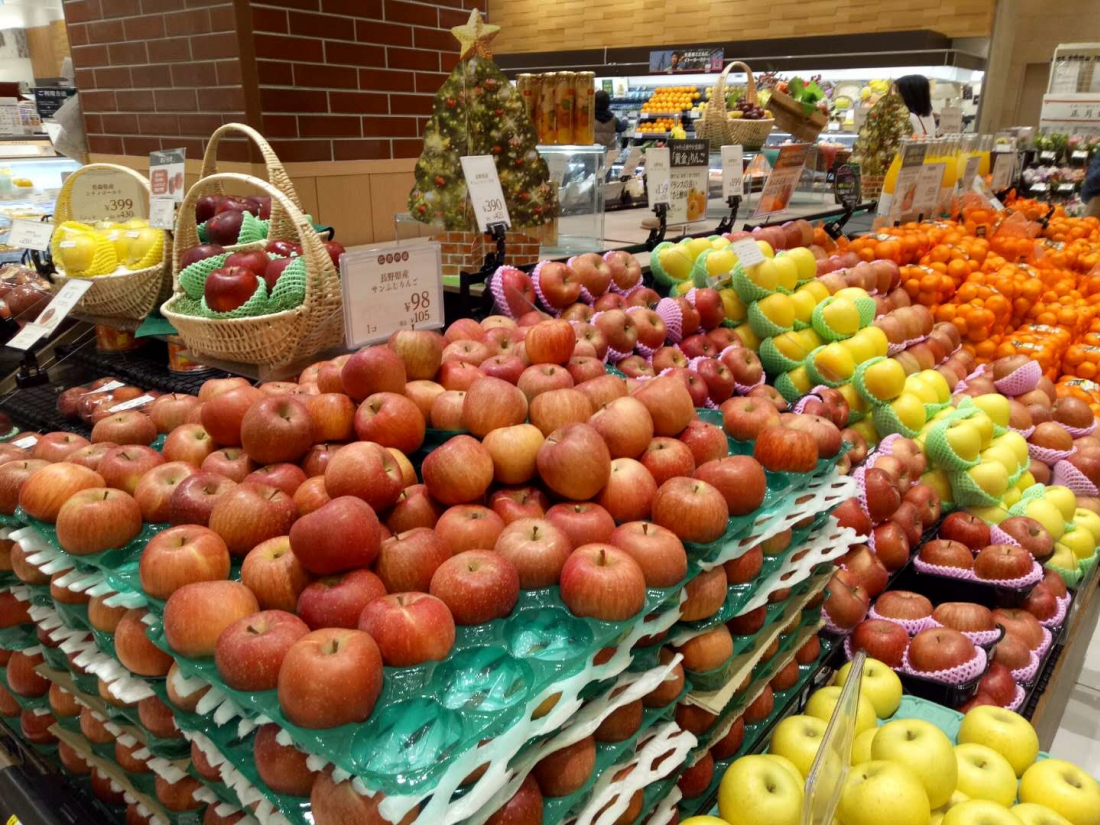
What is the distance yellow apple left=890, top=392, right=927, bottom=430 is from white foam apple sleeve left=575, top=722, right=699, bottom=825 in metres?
1.59

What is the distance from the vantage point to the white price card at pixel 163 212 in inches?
88.6

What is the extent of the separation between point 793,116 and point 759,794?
3760mm

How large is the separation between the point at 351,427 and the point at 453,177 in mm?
1314

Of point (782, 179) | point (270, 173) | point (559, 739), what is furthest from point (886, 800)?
point (782, 179)

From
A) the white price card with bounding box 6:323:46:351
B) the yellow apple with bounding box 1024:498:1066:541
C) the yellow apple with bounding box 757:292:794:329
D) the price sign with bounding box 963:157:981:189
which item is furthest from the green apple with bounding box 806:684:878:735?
the price sign with bounding box 963:157:981:189

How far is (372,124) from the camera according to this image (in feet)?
11.5

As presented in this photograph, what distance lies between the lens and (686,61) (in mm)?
9266

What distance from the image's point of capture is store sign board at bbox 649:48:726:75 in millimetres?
9156

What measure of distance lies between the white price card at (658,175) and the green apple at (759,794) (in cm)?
210

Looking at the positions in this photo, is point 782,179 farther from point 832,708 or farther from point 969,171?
point 832,708

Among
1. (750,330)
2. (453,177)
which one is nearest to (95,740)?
(453,177)

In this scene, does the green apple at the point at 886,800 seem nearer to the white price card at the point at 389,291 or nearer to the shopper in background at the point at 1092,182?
the white price card at the point at 389,291


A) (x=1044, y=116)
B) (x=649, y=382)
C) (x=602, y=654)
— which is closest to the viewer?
(x=602, y=654)

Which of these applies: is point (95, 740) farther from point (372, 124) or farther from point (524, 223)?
point (372, 124)
